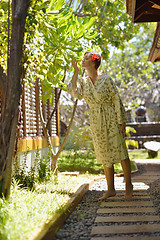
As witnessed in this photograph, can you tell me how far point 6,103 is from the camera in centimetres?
263

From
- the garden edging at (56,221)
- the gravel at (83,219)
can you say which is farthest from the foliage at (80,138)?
the garden edging at (56,221)

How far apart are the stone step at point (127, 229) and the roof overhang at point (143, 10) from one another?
2608mm

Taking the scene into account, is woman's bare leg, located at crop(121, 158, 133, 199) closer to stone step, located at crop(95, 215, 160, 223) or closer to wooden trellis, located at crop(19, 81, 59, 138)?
stone step, located at crop(95, 215, 160, 223)

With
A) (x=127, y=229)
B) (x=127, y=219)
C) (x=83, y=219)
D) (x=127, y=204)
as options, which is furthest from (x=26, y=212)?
(x=127, y=204)

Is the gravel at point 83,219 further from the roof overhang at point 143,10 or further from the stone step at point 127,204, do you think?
the roof overhang at point 143,10

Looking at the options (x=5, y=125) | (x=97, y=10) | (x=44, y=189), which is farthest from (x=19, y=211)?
(x=97, y=10)

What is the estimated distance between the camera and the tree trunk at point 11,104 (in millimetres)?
2572

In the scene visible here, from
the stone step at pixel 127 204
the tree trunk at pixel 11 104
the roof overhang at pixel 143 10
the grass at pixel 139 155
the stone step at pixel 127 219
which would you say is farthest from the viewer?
the grass at pixel 139 155

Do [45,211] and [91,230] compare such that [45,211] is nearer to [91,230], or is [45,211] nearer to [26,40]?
[91,230]

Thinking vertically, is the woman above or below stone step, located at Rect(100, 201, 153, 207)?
above

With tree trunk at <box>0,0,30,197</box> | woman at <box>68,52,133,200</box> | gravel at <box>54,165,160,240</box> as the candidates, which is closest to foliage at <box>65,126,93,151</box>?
gravel at <box>54,165,160,240</box>

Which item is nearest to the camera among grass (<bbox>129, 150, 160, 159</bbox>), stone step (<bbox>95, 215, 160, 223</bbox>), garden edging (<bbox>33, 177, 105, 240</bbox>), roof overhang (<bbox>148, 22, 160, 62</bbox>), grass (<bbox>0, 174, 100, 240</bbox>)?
grass (<bbox>0, 174, 100, 240</bbox>)

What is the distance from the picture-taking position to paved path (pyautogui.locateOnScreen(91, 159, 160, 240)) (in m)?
2.34

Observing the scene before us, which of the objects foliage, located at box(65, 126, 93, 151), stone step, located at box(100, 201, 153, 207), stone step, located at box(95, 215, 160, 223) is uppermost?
foliage, located at box(65, 126, 93, 151)
